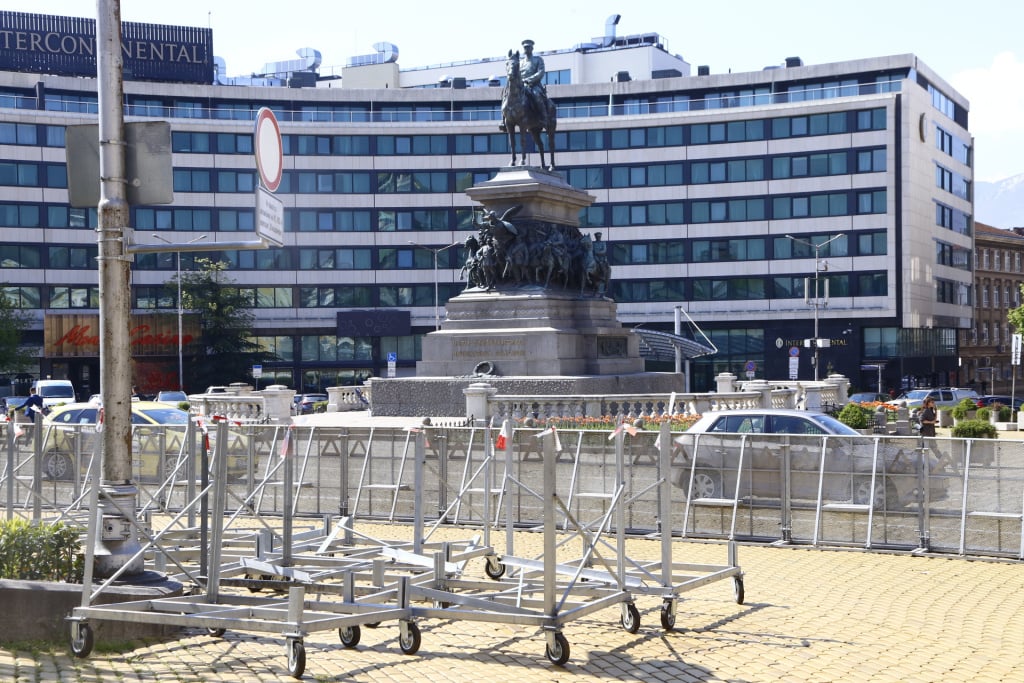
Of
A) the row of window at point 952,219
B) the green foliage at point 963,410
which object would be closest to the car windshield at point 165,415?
the green foliage at point 963,410

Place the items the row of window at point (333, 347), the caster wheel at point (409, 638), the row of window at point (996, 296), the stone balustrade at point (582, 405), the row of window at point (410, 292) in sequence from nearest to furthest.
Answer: the caster wheel at point (409, 638)
the stone balustrade at point (582, 405)
the row of window at point (410, 292)
the row of window at point (333, 347)
the row of window at point (996, 296)

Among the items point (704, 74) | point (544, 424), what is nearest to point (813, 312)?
point (704, 74)

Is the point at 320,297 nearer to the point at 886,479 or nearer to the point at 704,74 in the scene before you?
the point at 704,74

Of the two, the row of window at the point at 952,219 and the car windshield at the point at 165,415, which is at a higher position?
the row of window at the point at 952,219

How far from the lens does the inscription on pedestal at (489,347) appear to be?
118 feet

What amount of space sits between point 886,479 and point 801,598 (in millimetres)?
4418

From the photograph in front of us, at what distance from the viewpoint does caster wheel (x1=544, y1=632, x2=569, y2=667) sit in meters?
10.1

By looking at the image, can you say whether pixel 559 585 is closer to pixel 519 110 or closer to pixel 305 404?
pixel 519 110

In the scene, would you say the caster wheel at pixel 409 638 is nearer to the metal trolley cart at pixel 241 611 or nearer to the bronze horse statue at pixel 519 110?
the metal trolley cart at pixel 241 611

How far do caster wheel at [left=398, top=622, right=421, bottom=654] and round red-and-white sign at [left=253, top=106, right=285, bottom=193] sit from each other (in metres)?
3.75

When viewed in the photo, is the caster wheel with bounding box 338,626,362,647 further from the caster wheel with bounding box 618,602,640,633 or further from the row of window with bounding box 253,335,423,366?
the row of window with bounding box 253,335,423,366

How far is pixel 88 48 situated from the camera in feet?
293

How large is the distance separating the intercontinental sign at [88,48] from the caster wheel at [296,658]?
83.6 metres

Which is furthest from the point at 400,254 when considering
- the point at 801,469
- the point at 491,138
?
the point at 801,469
